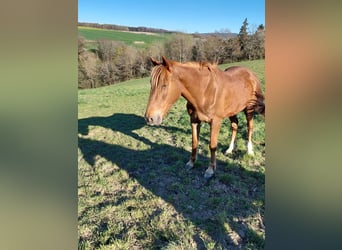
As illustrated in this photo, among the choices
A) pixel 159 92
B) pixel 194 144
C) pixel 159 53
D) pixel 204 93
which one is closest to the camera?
pixel 159 92

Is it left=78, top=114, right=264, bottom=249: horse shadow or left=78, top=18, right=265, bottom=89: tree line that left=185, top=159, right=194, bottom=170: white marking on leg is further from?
left=78, top=18, right=265, bottom=89: tree line

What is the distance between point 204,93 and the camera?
164 inches

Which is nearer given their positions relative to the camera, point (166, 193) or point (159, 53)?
point (166, 193)

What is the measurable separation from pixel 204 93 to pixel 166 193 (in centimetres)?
153

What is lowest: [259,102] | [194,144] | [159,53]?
[194,144]

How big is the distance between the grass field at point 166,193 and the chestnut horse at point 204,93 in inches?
16.8

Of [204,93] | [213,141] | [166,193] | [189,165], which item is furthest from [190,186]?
[204,93]

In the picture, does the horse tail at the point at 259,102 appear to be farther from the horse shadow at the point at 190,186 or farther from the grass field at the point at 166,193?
the horse shadow at the point at 190,186

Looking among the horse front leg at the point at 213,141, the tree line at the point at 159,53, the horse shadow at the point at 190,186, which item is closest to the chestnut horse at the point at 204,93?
the horse front leg at the point at 213,141

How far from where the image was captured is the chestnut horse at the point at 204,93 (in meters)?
3.58

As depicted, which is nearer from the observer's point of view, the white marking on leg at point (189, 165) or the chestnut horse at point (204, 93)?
the chestnut horse at point (204, 93)

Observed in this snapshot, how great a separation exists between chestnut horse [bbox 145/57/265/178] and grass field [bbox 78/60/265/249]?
43 cm

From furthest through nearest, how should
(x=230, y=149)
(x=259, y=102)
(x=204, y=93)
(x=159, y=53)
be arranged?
(x=159, y=53) → (x=230, y=149) → (x=259, y=102) → (x=204, y=93)

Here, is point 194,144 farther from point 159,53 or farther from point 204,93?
point 159,53
